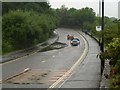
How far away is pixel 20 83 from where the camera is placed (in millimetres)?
23062

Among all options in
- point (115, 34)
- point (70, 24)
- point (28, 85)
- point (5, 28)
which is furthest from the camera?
point (70, 24)

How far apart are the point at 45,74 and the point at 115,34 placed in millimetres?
10892

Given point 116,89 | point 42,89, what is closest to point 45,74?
point 42,89

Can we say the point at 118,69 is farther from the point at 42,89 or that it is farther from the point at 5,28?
the point at 5,28

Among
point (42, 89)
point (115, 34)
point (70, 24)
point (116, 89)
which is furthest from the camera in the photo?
point (70, 24)

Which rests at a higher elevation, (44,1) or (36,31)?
(44,1)

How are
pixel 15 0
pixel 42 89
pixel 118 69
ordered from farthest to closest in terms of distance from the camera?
pixel 15 0 < pixel 42 89 < pixel 118 69

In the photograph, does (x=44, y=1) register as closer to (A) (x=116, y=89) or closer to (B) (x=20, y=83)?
(B) (x=20, y=83)

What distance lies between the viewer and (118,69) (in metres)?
13.4

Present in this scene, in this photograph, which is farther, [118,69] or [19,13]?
[19,13]

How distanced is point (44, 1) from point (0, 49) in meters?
55.3

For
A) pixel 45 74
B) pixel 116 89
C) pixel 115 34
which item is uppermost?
pixel 115 34

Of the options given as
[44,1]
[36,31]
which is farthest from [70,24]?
[36,31]

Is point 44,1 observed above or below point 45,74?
above
